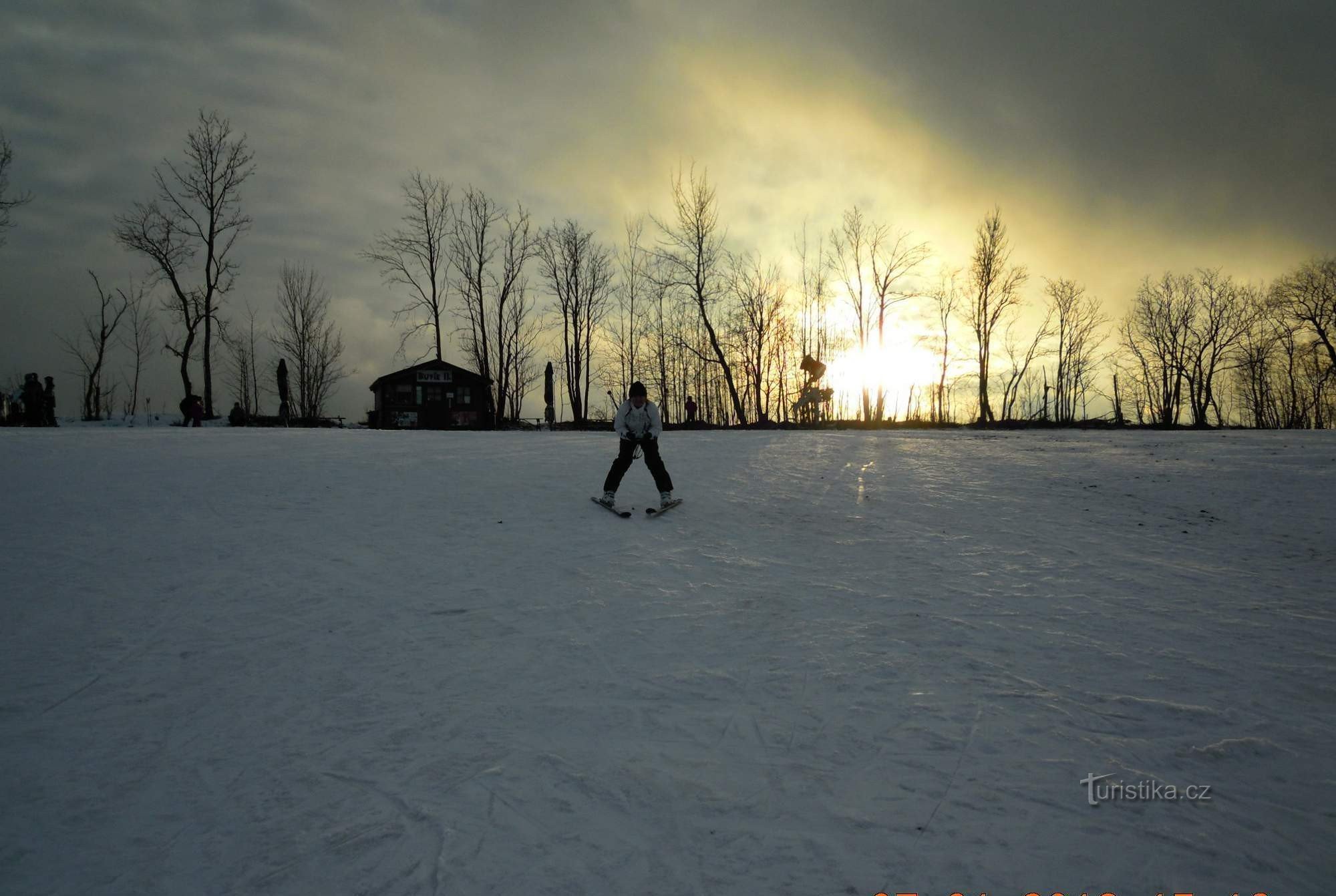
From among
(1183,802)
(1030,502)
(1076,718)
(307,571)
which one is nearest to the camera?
(1183,802)

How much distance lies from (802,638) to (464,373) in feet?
139

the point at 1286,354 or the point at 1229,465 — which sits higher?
the point at 1286,354

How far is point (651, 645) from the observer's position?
18.7ft

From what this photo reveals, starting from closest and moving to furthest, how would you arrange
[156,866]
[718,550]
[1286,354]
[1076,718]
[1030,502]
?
Result: [156,866] < [1076,718] < [718,550] < [1030,502] < [1286,354]

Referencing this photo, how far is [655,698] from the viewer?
4770 mm

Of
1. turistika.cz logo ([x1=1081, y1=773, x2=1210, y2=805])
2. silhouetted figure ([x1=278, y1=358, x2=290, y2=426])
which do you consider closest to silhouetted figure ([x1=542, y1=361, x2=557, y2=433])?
silhouetted figure ([x1=278, y1=358, x2=290, y2=426])

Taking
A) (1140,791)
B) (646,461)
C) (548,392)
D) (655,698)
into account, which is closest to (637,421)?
(646,461)

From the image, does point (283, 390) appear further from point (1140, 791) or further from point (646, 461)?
point (1140, 791)

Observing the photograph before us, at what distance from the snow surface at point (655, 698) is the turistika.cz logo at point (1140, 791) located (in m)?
0.08

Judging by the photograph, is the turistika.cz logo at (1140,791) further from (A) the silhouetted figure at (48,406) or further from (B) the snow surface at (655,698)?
(A) the silhouetted figure at (48,406)

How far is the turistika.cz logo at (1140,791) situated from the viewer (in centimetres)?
358

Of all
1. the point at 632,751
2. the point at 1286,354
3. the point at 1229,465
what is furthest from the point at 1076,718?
the point at 1286,354

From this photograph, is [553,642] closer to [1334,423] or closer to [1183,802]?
[1183,802]

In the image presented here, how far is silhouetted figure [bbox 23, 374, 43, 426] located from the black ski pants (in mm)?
27660
